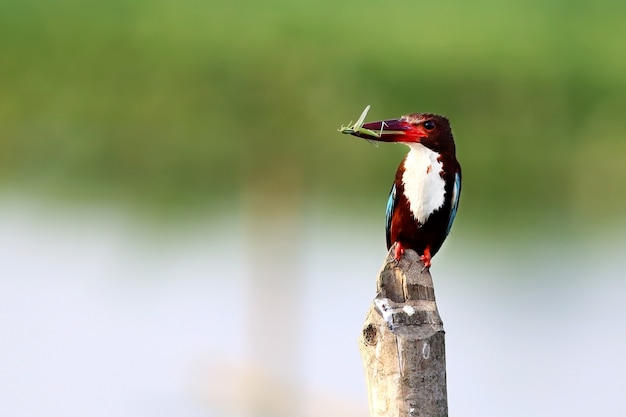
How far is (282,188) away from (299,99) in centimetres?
56

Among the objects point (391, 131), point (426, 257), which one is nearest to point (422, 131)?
point (391, 131)

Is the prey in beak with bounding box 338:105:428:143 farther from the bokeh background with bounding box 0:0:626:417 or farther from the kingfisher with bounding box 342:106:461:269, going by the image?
the bokeh background with bounding box 0:0:626:417

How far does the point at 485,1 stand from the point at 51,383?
14.1 feet

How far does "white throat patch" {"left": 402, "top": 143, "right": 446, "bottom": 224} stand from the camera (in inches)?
129

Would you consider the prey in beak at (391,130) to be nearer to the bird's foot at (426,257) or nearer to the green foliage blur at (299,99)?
the bird's foot at (426,257)

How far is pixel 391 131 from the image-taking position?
3.23 m

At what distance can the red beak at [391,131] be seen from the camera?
311cm

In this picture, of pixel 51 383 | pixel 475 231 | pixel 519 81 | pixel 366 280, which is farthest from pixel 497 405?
pixel 519 81

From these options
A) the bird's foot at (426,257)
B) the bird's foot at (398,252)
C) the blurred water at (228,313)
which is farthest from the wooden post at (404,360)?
the blurred water at (228,313)

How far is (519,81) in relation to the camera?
8281mm

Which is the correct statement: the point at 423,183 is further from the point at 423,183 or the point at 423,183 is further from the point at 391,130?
the point at 391,130

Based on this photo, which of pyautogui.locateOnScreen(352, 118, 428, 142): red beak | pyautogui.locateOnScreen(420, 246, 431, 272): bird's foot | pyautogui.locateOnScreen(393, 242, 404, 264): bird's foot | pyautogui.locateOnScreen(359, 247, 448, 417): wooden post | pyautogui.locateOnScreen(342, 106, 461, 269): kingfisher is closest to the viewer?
pyautogui.locateOnScreen(359, 247, 448, 417): wooden post

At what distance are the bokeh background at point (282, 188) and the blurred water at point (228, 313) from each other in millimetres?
16

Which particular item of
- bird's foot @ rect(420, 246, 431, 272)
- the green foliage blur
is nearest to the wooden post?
bird's foot @ rect(420, 246, 431, 272)
